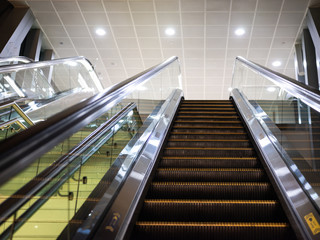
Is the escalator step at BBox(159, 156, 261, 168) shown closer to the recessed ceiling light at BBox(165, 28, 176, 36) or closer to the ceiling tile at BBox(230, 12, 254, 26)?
the ceiling tile at BBox(230, 12, 254, 26)

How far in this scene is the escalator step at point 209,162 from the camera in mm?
3377

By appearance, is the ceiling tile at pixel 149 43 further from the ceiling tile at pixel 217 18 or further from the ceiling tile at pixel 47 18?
the ceiling tile at pixel 47 18

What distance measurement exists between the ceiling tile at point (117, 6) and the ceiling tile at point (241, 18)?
3136mm

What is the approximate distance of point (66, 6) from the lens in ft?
29.9

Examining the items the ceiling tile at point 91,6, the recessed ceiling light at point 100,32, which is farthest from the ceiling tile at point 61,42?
the ceiling tile at point 91,6

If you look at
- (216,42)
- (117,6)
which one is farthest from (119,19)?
(216,42)

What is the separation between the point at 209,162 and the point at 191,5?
6571mm

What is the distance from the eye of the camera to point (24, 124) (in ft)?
15.7

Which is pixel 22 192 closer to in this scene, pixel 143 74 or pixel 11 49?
pixel 143 74

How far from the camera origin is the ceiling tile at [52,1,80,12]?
8.98m

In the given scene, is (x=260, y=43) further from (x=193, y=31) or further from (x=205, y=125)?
(x=205, y=125)

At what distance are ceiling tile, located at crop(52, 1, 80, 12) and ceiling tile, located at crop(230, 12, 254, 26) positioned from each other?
462 centimetres

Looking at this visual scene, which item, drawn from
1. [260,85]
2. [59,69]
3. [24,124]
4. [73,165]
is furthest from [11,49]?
[73,165]

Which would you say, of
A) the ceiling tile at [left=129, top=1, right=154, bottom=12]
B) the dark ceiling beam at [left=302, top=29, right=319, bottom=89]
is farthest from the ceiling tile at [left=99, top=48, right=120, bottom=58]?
the dark ceiling beam at [left=302, top=29, right=319, bottom=89]
